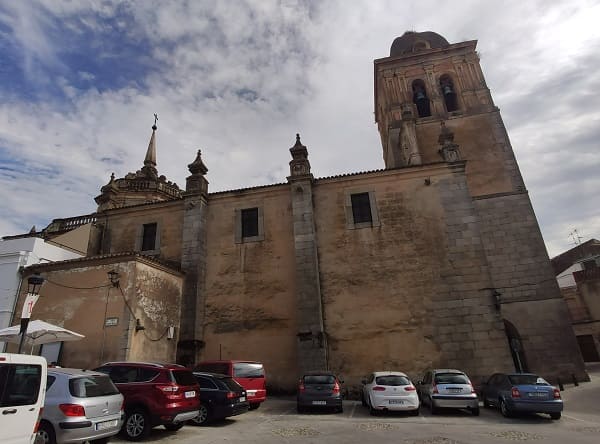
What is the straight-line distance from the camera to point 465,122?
23641 mm

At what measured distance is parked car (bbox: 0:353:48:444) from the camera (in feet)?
17.2

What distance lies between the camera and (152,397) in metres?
8.04

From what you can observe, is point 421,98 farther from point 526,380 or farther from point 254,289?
point 526,380

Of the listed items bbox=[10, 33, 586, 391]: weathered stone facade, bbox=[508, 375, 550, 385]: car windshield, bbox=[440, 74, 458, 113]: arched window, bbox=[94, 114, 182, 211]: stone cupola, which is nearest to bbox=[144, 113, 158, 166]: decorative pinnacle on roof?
bbox=[94, 114, 182, 211]: stone cupola

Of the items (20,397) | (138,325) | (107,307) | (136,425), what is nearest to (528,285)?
(138,325)

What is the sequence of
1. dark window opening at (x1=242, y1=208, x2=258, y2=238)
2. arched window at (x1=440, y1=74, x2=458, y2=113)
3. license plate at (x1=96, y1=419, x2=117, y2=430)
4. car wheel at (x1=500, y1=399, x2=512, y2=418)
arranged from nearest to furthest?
license plate at (x1=96, y1=419, x2=117, y2=430) < car wheel at (x1=500, y1=399, x2=512, y2=418) < dark window opening at (x1=242, y1=208, x2=258, y2=238) < arched window at (x1=440, y1=74, x2=458, y2=113)

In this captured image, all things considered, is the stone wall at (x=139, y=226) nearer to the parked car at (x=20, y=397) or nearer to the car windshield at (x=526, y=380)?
the parked car at (x=20, y=397)

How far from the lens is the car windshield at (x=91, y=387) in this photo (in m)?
6.69

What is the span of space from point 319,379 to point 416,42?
27.3 m

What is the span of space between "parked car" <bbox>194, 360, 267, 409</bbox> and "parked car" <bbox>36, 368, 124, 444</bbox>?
4726mm

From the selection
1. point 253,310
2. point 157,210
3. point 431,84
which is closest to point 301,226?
point 253,310

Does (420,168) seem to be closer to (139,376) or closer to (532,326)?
(532,326)

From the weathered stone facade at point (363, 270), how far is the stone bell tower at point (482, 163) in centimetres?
8

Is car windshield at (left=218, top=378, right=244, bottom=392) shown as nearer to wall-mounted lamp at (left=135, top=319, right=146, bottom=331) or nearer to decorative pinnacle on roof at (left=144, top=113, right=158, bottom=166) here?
wall-mounted lamp at (left=135, top=319, right=146, bottom=331)
